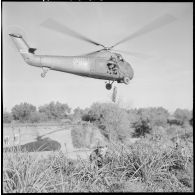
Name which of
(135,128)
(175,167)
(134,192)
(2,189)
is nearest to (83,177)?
(134,192)

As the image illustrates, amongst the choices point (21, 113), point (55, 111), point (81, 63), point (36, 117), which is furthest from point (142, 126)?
point (81, 63)

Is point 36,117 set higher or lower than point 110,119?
lower

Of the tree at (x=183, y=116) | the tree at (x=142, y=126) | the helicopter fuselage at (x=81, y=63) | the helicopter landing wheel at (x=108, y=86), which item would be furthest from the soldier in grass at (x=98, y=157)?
the tree at (x=183, y=116)

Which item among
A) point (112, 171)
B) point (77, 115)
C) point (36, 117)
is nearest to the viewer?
point (112, 171)

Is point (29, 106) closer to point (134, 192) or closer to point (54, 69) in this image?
point (54, 69)

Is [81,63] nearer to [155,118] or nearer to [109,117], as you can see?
[109,117]

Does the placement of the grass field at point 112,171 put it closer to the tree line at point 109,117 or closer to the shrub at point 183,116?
the tree line at point 109,117

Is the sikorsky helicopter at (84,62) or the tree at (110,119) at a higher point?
the sikorsky helicopter at (84,62)
